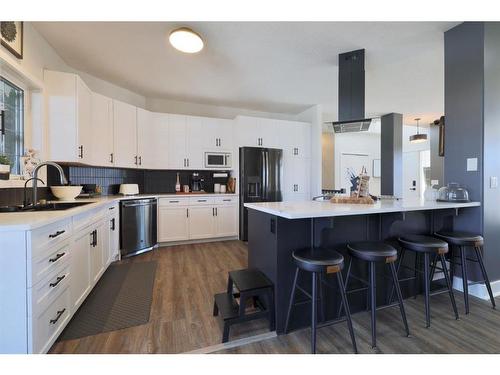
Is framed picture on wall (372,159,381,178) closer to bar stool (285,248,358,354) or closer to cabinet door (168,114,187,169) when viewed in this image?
cabinet door (168,114,187,169)

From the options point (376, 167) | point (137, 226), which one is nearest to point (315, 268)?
point (137, 226)

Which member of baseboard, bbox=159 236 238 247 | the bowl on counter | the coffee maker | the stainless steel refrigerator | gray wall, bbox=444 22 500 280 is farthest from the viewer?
the coffee maker

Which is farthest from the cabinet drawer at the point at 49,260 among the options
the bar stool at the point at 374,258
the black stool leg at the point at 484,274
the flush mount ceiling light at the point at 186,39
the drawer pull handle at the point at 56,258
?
the black stool leg at the point at 484,274

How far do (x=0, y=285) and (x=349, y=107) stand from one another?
→ 3248mm

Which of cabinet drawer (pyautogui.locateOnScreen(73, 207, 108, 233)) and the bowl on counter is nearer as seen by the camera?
cabinet drawer (pyautogui.locateOnScreen(73, 207, 108, 233))

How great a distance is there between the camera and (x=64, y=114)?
2508 mm

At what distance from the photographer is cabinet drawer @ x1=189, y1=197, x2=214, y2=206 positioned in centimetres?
391

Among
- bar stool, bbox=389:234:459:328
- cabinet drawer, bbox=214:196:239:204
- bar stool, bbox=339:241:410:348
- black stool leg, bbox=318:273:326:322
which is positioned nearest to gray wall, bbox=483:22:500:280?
bar stool, bbox=389:234:459:328

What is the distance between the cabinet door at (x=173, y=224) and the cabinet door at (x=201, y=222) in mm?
96

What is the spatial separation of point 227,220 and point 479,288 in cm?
333

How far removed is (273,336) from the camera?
157 centimetres

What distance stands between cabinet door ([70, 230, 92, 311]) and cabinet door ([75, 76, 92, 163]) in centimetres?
123

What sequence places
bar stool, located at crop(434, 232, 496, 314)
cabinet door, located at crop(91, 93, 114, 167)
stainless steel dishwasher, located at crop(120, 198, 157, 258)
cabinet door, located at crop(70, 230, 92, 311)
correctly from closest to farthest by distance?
cabinet door, located at crop(70, 230, 92, 311), bar stool, located at crop(434, 232, 496, 314), cabinet door, located at crop(91, 93, 114, 167), stainless steel dishwasher, located at crop(120, 198, 157, 258)
